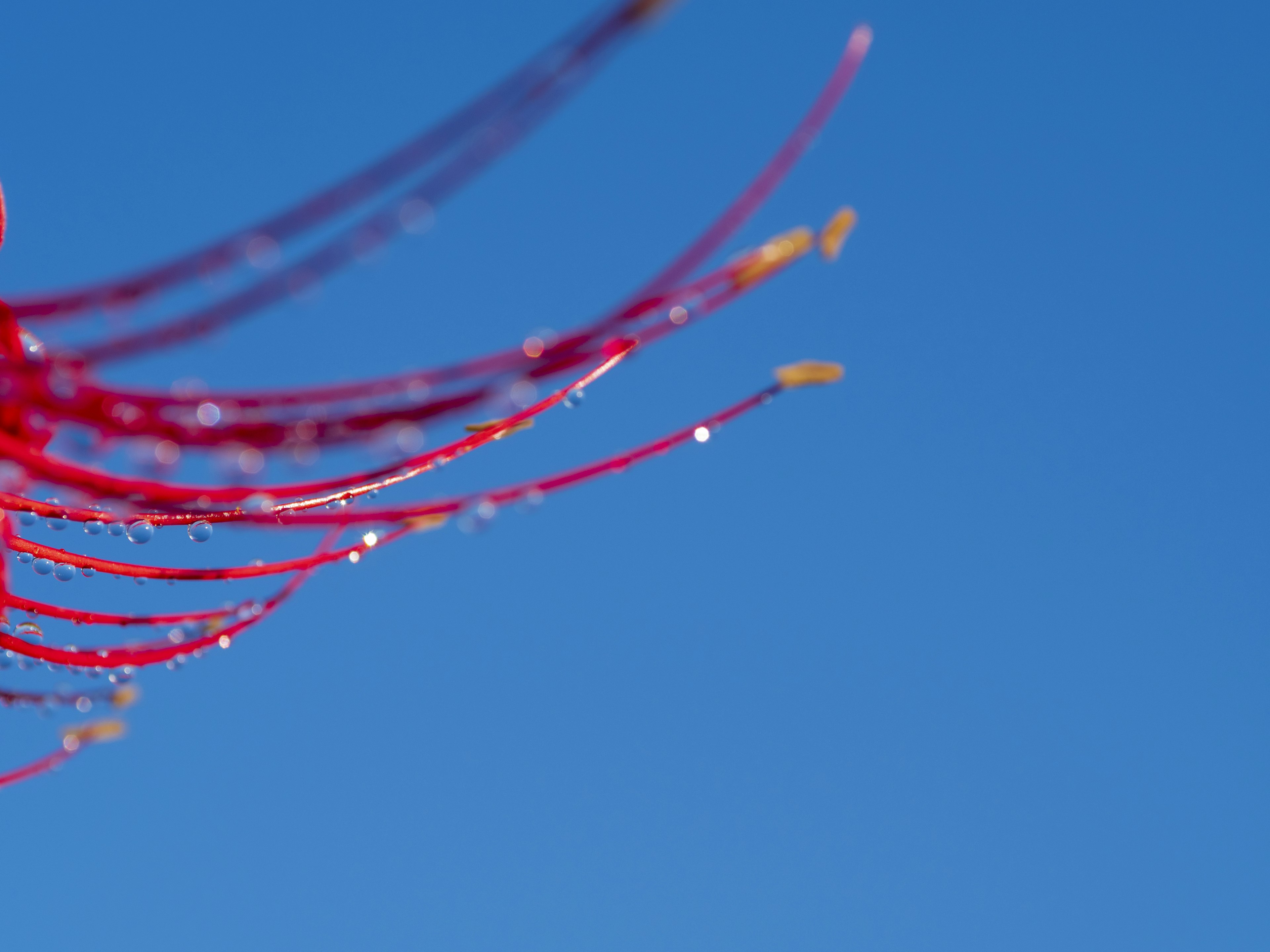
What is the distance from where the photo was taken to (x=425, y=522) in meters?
2.17

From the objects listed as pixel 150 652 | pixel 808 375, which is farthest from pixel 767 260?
pixel 150 652

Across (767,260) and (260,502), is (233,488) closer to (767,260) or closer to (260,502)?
(260,502)

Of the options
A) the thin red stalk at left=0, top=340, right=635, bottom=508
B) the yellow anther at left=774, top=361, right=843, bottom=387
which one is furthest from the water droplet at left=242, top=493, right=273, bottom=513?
the yellow anther at left=774, top=361, right=843, bottom=387

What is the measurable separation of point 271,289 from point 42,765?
A: 224 cm

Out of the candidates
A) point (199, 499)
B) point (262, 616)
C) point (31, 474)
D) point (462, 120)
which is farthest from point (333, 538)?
point (462, 120)

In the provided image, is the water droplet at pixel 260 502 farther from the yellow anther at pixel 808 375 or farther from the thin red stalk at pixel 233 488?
the yellow anther at pixel 808 375

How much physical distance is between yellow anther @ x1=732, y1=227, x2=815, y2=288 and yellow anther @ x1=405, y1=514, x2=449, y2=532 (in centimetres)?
71

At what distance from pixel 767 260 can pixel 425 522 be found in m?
0.82

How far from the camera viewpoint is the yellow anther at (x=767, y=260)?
1.74 meters

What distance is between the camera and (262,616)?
2801 mm

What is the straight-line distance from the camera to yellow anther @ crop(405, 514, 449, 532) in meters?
2.12

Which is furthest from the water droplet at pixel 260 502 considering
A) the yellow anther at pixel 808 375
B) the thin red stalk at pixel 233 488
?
the yellow anther at pixel 808 375

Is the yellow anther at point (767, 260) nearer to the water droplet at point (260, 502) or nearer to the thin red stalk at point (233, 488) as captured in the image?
the thin red stalk at point (233, 488)

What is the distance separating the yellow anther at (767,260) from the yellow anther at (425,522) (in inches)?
28.1
